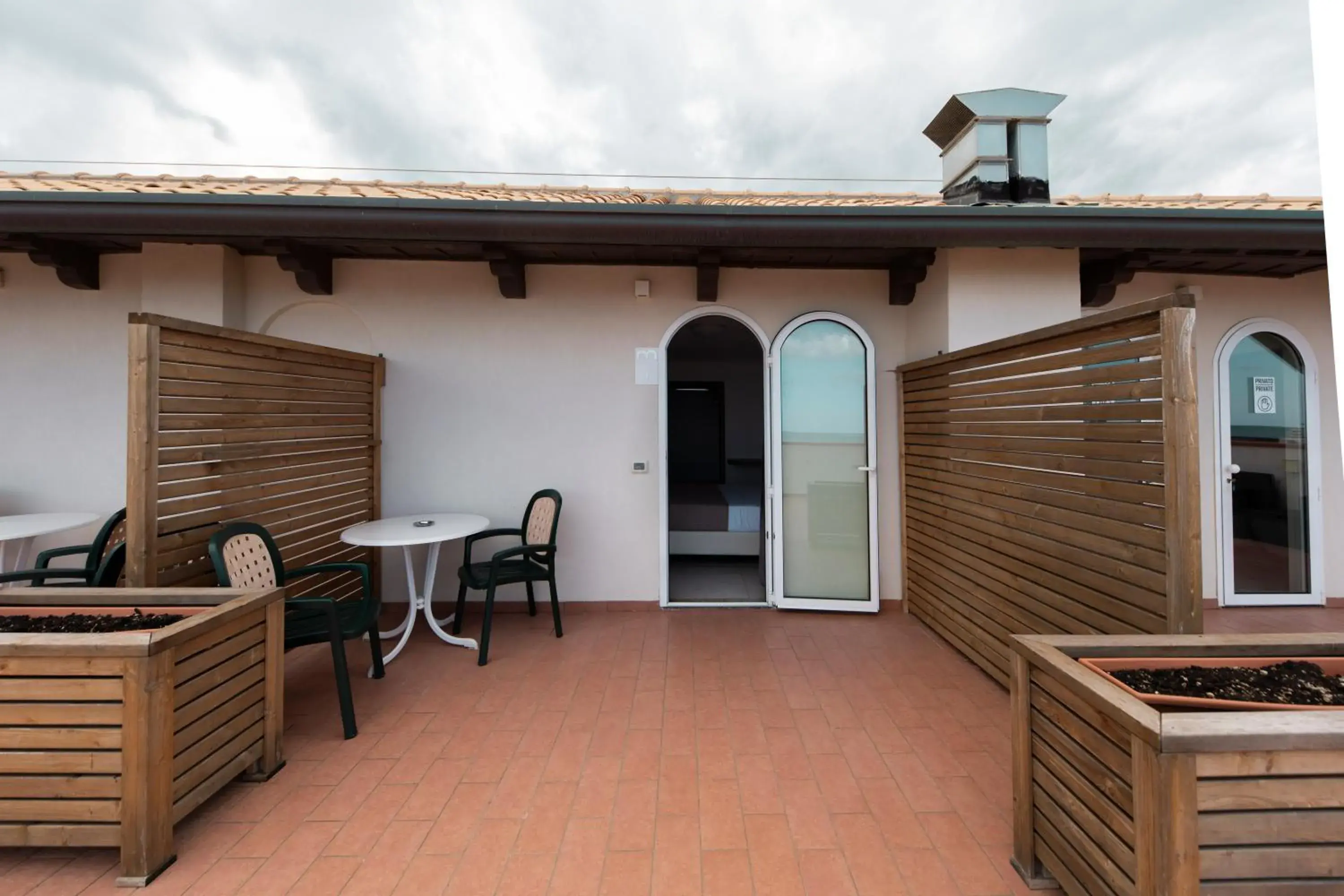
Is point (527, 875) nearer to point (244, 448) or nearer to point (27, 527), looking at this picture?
point (244, 448)

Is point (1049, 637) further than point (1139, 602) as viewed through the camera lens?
No

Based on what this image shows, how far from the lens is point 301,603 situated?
8.57 feet

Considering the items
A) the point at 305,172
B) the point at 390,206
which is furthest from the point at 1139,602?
the point at 305,172

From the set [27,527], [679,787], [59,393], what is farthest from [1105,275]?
[59,393]

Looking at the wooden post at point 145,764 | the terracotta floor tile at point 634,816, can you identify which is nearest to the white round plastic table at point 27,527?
the wooden post at point 145,764

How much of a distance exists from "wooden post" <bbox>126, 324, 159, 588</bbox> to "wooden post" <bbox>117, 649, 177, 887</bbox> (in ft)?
3.18

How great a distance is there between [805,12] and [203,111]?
7388 mm

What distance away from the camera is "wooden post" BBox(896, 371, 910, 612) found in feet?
14.4

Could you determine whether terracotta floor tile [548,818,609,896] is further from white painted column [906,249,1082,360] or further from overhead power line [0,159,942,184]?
overhead power line [0,159,942,184]

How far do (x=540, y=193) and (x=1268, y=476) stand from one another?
649 centimetres

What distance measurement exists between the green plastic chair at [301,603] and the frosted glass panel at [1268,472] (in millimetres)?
6538

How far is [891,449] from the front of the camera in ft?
14.8

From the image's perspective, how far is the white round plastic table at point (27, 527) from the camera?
3350 mm

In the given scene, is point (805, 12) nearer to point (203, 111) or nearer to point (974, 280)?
point (974, 280)
